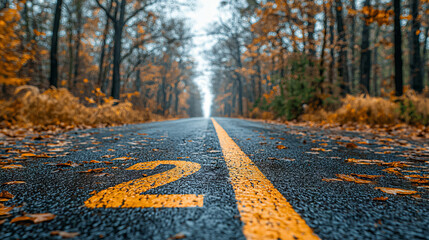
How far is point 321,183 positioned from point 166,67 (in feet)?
92.8

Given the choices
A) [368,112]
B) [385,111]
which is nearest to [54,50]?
[368,112]

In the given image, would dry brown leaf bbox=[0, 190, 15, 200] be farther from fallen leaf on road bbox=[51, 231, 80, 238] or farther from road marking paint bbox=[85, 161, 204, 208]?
fallen leaf on road bbox=[51, 231, 80, 238]

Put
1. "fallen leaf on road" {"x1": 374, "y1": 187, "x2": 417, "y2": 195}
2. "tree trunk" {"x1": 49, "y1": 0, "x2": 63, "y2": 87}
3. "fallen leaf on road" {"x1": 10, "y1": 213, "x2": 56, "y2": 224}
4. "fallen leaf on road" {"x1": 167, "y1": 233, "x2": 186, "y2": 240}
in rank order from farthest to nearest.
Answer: "tree trunk" {"x1": 49, "y1": 0, "x2": 63, "y2": 87}
"fallen leaf on road" {"x1": 374, "y1": 187, "x2": 417, "y2": 195}
"fallen leaf on road" {"x1": 10, "y1": 213, "x2": 56, "y2": 224}
"fallen leaf on road" {"x1": 167, "y1": 233, "x2": 186, "y2": 240}

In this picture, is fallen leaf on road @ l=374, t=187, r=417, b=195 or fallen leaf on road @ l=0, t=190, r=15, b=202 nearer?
fallen leaf on road @ l=0, t=190, r=15, b=202

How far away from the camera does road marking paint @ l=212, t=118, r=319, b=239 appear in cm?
91

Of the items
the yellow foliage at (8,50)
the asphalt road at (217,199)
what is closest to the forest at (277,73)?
the yellow foliage at (8,50)

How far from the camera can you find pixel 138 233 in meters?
0.92

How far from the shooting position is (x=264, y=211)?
112 cm

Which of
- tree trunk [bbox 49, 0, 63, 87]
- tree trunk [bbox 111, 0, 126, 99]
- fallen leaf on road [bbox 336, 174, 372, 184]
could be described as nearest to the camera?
fallen leaf on road [bbox 336, 174, 372, 184]

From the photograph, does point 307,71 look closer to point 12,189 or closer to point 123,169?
point 123,169

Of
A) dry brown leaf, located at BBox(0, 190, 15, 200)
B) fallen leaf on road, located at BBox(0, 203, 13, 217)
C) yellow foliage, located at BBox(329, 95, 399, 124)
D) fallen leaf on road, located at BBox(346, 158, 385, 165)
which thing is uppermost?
yellow foliage, located at BBox(329, 95, 399, 124)

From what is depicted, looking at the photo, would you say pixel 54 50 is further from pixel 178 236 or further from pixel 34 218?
pixel 178 236

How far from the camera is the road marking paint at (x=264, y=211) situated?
91cm

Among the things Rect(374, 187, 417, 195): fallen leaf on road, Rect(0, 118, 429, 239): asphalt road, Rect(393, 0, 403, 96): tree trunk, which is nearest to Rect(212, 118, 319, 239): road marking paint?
Rect(0, 118, 429, 239): asphalt road
